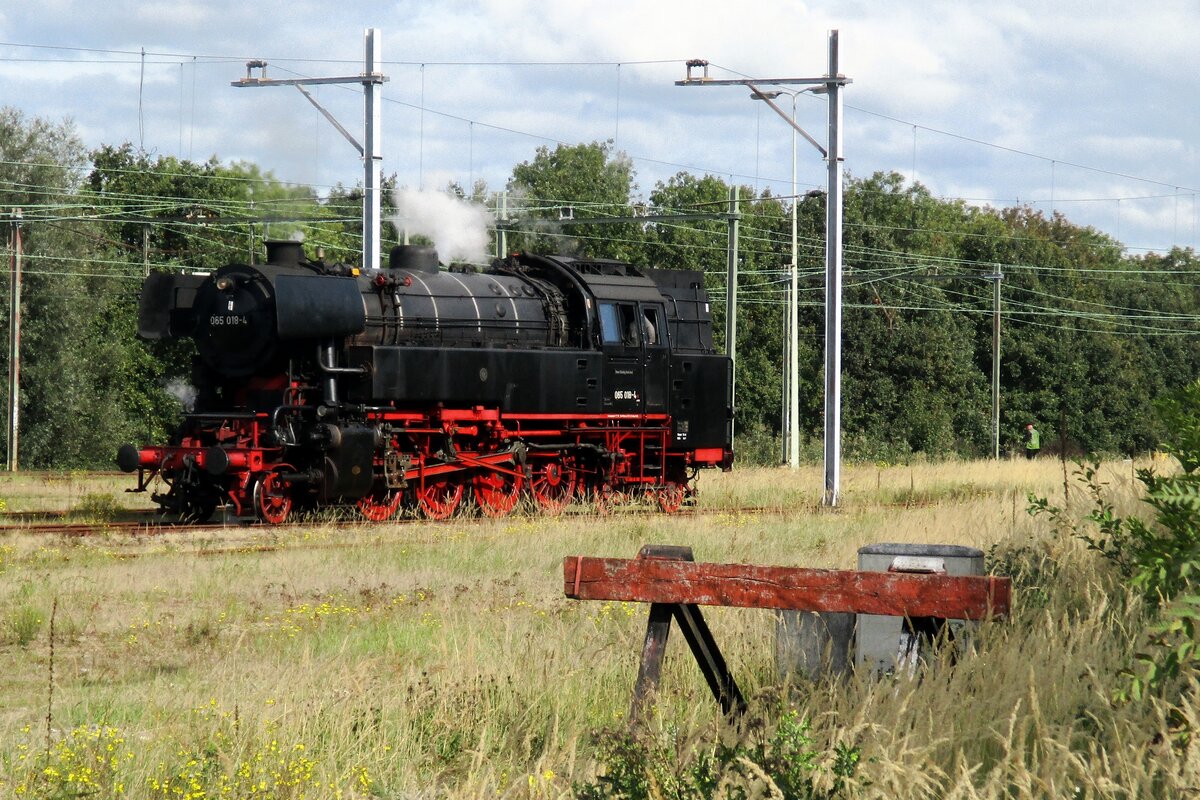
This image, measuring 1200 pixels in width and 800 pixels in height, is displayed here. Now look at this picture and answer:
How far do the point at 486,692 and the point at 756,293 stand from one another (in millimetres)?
54645

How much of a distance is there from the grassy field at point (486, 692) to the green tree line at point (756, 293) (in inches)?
858

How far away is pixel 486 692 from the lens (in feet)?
24.0

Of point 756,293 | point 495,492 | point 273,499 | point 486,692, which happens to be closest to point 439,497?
point 495,492

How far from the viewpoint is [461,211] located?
2683 centimetres

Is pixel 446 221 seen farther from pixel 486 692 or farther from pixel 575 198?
pixel 575 198

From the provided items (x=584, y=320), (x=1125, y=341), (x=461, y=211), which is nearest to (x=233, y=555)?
(x=584, y=320)

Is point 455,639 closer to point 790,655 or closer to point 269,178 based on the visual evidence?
point 790,655

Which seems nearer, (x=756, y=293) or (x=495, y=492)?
(x=495, y=492)

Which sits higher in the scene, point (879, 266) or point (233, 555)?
point (879, 266)

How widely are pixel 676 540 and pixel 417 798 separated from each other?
29.7 feet

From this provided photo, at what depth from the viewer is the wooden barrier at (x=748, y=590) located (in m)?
5.56

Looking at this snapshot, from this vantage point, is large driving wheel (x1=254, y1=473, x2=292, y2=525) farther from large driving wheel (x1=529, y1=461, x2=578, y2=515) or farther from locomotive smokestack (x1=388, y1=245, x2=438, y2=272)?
locomotive smokestack (x1=388, y1=245, x2=438, y2=272)

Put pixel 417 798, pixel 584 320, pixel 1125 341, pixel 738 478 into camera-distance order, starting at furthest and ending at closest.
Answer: pixel 1125 341 → pixel 738 478 → pixel 584 320 → pixel 417 798

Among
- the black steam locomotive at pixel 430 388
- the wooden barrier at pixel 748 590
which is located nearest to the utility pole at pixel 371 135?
the black steam locomotive at pixel 430 388
